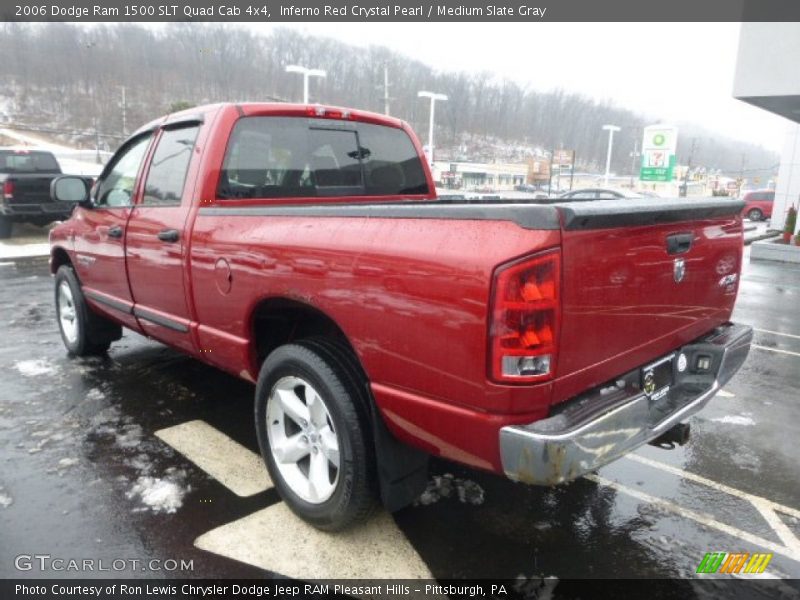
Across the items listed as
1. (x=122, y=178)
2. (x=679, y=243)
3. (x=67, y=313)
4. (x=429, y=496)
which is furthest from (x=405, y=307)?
(x=67, y=313)

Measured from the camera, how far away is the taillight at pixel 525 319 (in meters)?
1.85

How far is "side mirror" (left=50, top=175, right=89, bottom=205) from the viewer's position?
4.40 meters

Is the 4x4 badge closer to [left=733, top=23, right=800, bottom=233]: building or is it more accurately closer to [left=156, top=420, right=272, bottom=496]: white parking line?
[left=156, top=420, right=272, bottom=496]: white parking line

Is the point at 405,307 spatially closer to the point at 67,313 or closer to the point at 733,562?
the point at 733,562

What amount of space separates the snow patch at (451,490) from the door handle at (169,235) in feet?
6.41

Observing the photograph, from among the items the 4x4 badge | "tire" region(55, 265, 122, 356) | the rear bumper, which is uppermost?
the 4x4 badge

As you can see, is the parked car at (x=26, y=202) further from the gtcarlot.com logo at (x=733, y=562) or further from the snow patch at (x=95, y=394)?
the gtcarlot.com logo at (x=733, y=562)

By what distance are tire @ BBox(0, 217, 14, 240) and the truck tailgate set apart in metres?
15.0

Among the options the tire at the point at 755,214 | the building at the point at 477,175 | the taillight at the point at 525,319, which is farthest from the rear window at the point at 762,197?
the taillight at the point at 525,319

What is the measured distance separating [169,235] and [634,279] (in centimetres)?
248

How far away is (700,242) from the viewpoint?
8.54 feet

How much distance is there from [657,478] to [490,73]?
114055mm

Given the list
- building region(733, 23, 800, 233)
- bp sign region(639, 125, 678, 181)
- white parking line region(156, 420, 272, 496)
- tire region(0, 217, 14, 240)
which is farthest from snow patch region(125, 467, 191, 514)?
bp sign region(639, 125, 678, 181)

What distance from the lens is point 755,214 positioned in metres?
32.6
